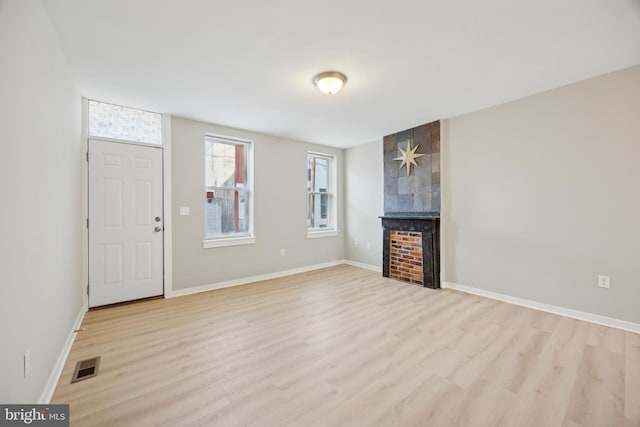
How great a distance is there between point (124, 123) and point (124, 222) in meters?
1.29

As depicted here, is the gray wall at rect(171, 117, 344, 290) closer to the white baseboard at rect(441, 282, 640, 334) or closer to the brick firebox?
the brick firebox

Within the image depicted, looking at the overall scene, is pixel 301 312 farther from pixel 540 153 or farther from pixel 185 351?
pixel 540 153

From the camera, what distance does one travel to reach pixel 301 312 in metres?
3.03

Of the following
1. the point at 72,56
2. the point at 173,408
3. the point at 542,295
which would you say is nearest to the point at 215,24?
the point at 72,56

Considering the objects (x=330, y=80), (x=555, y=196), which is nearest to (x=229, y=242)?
(x=330, y=80)

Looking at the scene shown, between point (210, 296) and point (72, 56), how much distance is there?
295cm

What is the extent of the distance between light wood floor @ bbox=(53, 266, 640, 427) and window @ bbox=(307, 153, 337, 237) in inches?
93.1

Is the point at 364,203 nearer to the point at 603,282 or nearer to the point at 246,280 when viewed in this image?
the point at 246,280

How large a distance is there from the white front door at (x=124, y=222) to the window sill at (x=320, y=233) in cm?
256

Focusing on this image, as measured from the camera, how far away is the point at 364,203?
17.3 feet

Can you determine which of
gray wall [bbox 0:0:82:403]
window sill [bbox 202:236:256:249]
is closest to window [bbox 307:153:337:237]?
window sill [bbox 202:236:256:249]

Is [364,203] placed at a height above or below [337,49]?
below

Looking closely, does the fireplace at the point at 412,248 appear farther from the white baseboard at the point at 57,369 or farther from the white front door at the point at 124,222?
the white baseboard at the point at 57,369

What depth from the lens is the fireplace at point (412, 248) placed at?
12.8ft
